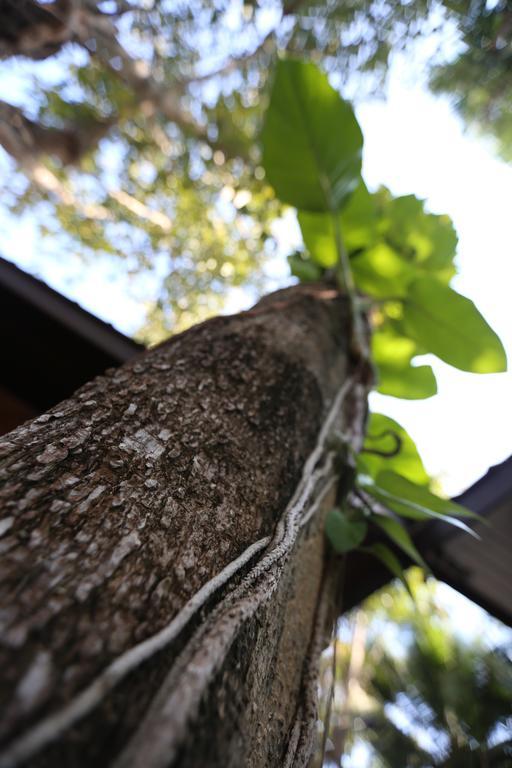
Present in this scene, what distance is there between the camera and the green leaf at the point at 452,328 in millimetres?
1355

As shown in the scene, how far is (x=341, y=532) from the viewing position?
3.12 feet

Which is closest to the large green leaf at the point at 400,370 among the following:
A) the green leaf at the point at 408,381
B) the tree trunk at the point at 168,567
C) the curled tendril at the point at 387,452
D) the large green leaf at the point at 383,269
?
the green leaf at the point at 408,381

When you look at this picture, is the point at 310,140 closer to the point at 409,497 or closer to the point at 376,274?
the point at 376,274

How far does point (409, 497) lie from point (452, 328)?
0.61 m

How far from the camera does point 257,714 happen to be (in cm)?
48

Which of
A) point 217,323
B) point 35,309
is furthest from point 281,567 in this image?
point 35,309

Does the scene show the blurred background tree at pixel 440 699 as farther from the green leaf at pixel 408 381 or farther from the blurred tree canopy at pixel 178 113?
the blurred tree canopy at pixel 178 113

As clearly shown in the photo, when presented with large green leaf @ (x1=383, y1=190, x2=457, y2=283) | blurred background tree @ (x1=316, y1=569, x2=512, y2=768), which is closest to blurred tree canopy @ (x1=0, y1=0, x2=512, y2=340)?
large green leaf @ (x1=383, y1=190, x2=457, y2=283)

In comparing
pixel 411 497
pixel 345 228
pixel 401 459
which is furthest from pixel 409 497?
pixel 345 228

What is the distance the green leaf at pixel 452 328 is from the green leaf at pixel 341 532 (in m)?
0.70

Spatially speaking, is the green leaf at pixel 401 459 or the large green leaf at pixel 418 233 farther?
the large green leaf at pixel 418 233

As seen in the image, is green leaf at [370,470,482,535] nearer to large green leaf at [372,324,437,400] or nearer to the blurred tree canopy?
large green leaf at [372,324,437,400]

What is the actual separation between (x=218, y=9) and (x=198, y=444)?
428 centimetres

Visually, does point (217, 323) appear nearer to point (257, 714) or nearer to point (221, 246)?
point (257, 714)
